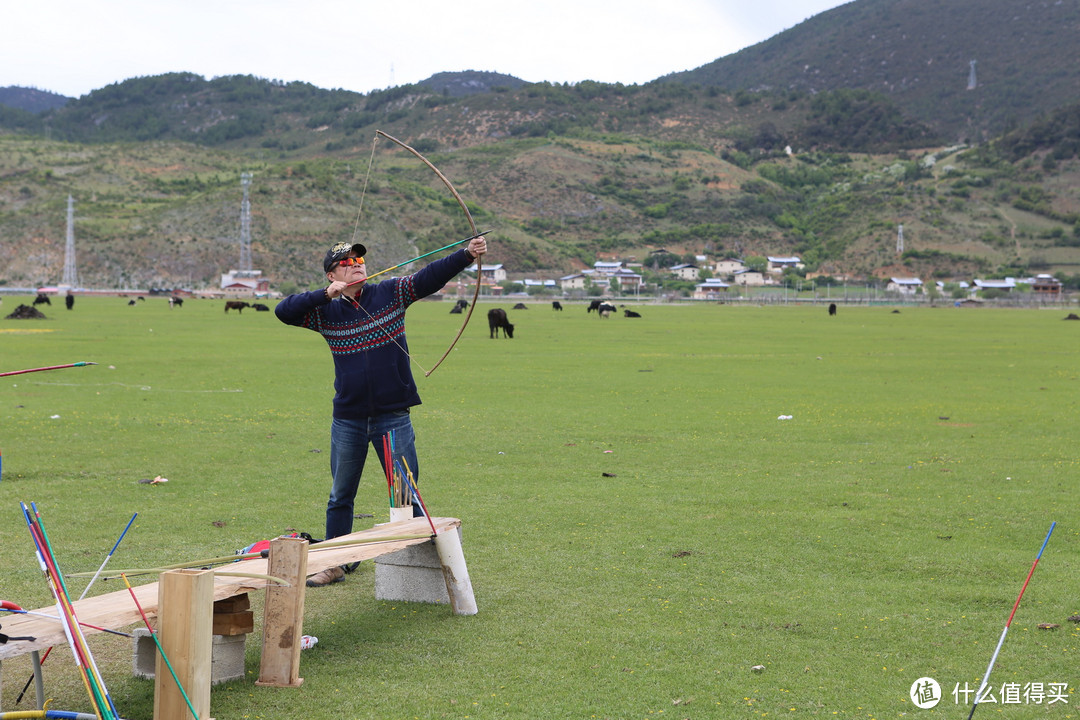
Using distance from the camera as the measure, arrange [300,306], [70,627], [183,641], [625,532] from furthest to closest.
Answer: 1. [625,532]
2. [300,306]
3. [183,641]
4. [70,627]

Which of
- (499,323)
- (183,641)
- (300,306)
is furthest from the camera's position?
(499,323)

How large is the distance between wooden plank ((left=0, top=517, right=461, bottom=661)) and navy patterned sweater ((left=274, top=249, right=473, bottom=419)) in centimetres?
92

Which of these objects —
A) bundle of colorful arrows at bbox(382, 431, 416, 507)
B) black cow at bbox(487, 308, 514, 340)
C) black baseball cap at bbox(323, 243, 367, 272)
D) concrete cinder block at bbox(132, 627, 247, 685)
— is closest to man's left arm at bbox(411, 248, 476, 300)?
black baseball cap at bbox(323, 243, 367, 272)

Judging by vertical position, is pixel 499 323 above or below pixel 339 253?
below

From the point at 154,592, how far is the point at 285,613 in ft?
2.27

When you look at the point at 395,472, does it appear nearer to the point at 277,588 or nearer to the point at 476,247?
the point at 476,247

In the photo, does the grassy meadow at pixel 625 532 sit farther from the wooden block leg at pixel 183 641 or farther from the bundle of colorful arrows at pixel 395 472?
the bundle of colorful arrows at pixel 395 472

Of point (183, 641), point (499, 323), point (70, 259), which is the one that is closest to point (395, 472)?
point (183, 641)

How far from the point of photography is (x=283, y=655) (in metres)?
5.54

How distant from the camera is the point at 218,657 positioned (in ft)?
18.4

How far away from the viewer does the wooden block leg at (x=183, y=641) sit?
464 cm

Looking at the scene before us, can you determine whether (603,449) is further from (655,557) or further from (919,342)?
(919,342)

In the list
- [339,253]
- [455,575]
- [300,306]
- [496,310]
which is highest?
[339,253]

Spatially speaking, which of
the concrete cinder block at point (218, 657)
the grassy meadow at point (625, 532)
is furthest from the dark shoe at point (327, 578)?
the concrete cinder block at point (218, 657)
